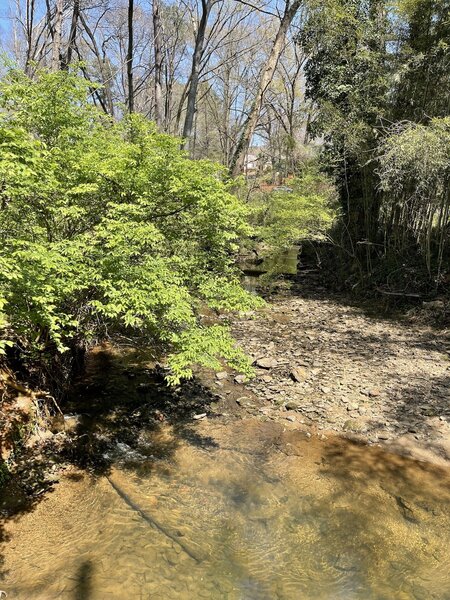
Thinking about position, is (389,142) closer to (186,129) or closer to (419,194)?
(419,194)

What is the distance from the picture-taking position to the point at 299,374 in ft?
25.3

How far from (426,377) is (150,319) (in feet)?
18.0

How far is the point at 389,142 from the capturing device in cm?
962

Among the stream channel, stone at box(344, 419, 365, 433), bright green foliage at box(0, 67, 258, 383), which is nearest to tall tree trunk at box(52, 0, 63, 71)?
bright green foliage at box(0, 67, 258, 383)

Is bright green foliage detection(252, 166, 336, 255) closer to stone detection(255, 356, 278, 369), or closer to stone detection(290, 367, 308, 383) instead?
stone detection(255, 356, 278, 369)

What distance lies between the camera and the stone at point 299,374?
755cm

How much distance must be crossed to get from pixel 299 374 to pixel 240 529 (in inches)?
147

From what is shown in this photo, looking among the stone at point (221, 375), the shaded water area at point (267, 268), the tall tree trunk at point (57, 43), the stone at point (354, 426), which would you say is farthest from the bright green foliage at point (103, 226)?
the shaded water area at point (267, 268)

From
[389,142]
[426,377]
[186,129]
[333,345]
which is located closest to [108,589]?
[426,377]

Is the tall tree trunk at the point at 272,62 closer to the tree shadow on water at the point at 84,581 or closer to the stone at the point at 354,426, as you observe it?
the stone at the point at 354,426

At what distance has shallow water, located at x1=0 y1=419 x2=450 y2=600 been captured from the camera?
3.66 metres

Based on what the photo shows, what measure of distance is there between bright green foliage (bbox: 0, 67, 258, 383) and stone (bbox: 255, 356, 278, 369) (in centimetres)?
280

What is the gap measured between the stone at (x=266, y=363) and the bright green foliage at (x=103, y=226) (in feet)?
9.17

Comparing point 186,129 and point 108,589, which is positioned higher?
point 186,129
